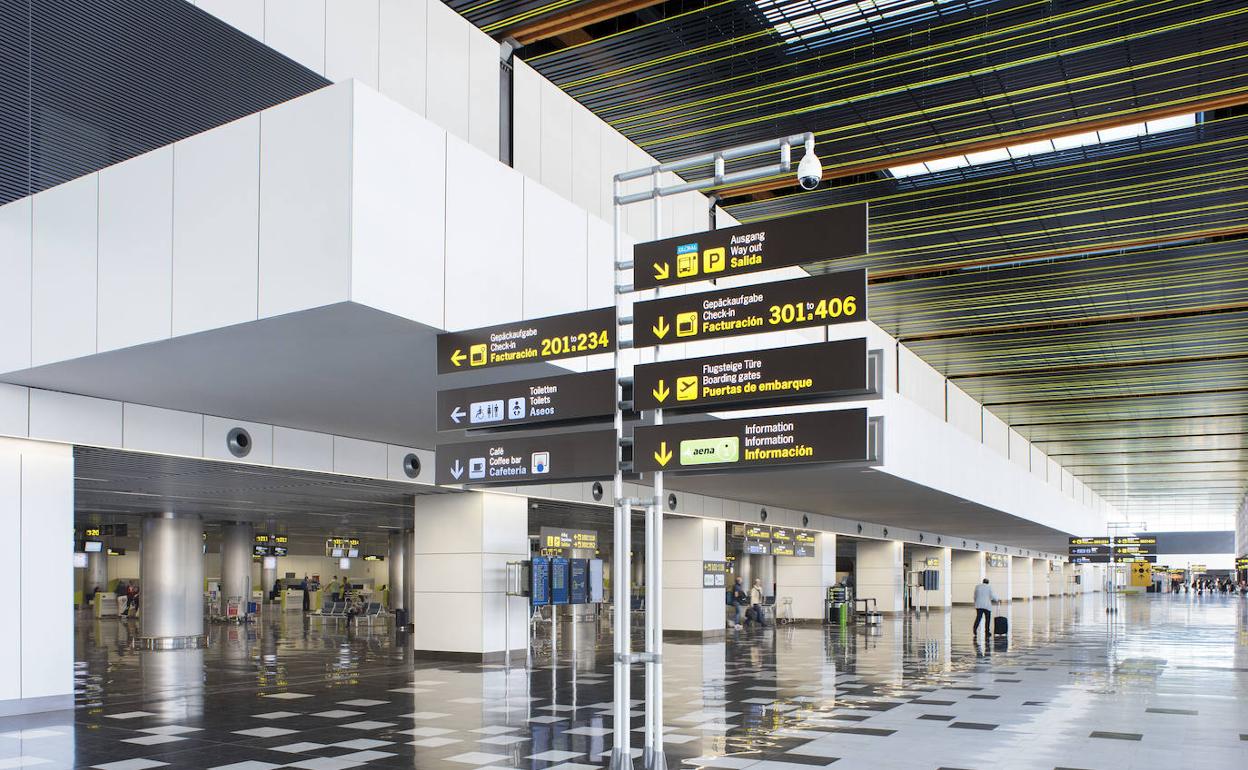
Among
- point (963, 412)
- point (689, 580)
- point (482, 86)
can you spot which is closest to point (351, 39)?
point (482, 86)

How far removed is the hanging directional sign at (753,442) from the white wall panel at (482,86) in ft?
24.6

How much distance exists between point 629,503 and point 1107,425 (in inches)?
1652

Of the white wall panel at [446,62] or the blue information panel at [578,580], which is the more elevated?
the white wall panel at [446,62]

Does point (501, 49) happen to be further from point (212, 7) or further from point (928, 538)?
point (928, 538)

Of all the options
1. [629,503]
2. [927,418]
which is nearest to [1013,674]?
[927,418]

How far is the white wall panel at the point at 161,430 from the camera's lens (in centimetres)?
1402

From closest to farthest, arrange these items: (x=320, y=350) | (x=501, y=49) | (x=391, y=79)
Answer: (x=320, y=350) < (x=391, y=79) < (x=501, y=49)

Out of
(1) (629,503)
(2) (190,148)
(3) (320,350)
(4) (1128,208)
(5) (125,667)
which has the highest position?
(4) (1128,208)

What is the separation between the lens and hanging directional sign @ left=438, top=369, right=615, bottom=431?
8.70m

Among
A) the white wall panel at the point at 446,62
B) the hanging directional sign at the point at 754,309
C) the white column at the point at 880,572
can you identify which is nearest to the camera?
the hanging directional sign at the point at 754,309

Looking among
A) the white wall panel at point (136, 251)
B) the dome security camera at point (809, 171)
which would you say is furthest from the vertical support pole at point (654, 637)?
the white wall panel at point (136, 251)

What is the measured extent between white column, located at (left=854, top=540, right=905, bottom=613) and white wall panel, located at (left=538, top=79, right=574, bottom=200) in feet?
103

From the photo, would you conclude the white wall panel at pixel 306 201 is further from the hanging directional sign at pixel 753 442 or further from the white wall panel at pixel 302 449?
the white wall panel at pixel 302 449

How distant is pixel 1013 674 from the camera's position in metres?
18.2
